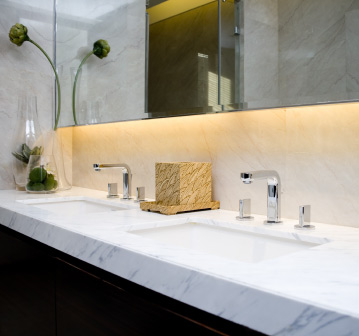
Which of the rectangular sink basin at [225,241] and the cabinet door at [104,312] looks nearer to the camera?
the cabinet door at [104,312]

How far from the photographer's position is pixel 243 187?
54.1 inches

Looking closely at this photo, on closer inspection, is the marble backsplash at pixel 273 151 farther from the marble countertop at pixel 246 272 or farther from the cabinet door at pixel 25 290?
the cabinet door at pixel 25 290

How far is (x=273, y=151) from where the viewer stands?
1274 millimetres

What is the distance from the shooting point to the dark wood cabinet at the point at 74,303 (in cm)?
73

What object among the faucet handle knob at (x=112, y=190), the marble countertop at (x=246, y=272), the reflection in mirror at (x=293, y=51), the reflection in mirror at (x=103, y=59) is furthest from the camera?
the faucet handle knob at (x=112, y=190)

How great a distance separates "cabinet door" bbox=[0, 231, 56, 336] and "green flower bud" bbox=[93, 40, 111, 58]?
926 mm

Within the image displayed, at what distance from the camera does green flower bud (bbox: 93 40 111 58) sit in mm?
1916

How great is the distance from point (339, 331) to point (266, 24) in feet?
2.95

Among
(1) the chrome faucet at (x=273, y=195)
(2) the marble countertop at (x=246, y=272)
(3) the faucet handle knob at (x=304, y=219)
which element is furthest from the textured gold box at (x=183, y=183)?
(3) the faucet handle knob at (x=304, y=219)

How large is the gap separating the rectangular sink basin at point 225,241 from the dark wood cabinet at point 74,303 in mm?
217

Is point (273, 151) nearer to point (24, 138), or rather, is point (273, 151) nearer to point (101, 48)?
point (101, 48)

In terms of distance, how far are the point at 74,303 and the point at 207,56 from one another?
86 cm

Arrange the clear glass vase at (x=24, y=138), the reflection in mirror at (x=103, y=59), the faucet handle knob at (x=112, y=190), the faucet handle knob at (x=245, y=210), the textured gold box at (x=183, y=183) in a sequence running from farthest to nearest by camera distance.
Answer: the clear glass vase at (x=24, y=138) < the faucet handle knob at (x=112, y=190) < the reflection in mirror at (x=103, y=59) < the textured gold box at (x=183, y=183) < the faucet handle knob at (x=245, y=210)

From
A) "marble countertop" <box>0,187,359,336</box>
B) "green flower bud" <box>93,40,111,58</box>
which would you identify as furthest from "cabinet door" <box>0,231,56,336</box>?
"green flower bud" <box>93,40,111,58</box>
